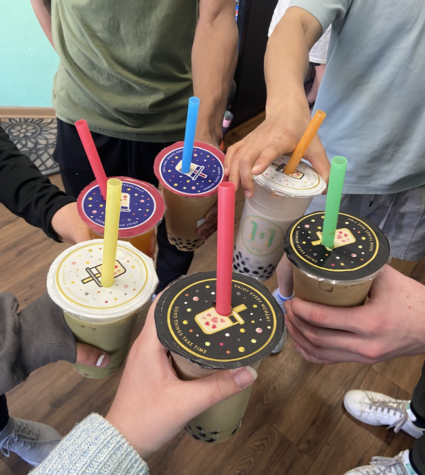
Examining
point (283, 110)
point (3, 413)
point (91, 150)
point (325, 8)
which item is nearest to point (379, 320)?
point (283, 110)

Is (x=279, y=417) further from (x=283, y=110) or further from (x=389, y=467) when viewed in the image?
(x=283, y=110)

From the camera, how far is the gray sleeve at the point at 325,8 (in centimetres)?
96

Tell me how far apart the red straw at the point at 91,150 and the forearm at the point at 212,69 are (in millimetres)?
392

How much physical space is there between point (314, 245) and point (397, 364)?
1.27 m

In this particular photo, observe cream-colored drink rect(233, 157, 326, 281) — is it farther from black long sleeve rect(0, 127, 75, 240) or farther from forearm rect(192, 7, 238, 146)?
black long sleeve rect(0, 127, 75, 240)

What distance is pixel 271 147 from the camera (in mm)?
833

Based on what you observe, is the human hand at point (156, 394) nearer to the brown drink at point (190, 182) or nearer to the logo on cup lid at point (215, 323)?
the logo on cup lid at point (215, 323)

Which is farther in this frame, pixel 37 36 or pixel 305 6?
pixel 37 36

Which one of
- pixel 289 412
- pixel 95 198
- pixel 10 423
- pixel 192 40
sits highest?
pixel 192 40

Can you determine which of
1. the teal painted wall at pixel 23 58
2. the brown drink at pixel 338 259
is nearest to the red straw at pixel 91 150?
the brown drink at pixel 338 259

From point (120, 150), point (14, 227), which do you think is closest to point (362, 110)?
point (120, 150)

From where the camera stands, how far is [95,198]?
854mm

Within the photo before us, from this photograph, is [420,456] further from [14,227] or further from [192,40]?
[14,227]

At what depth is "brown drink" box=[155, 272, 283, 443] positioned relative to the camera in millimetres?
564
